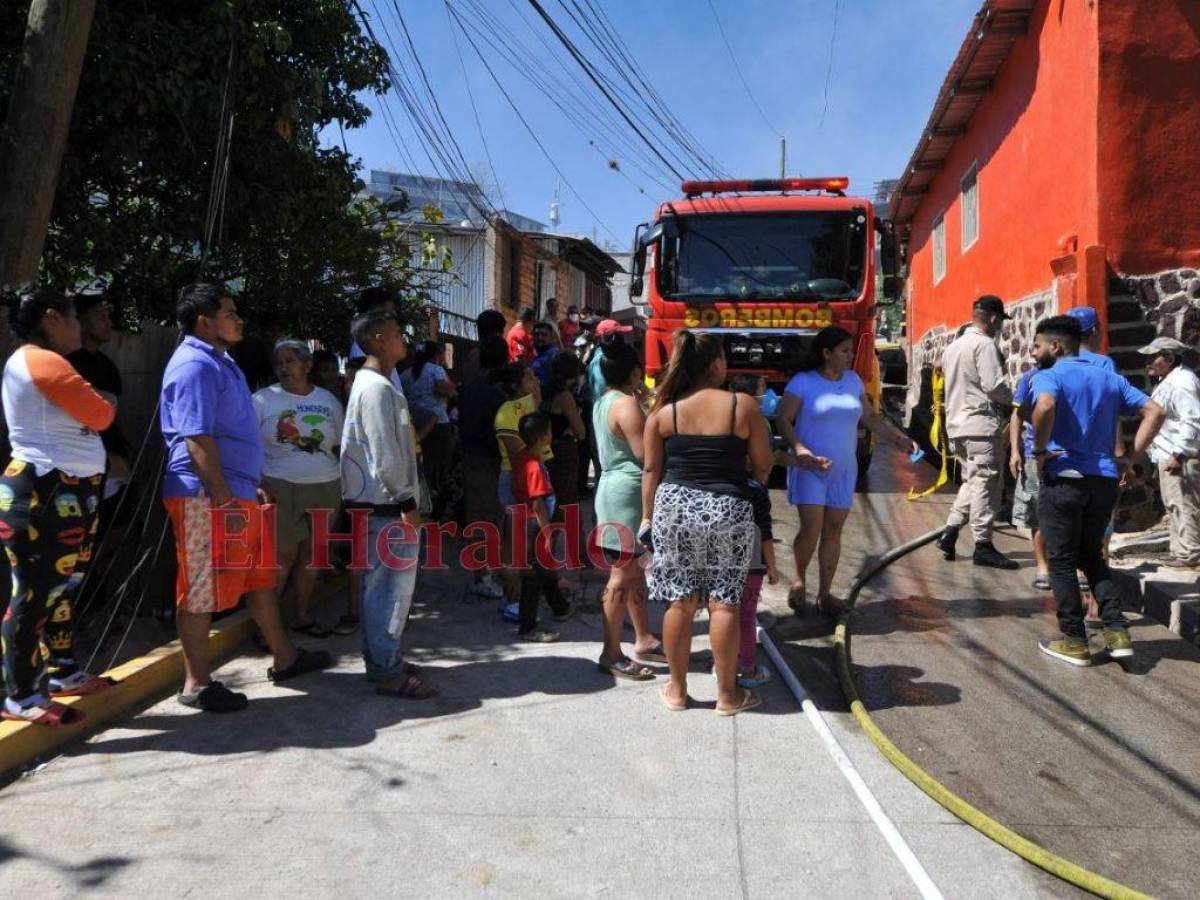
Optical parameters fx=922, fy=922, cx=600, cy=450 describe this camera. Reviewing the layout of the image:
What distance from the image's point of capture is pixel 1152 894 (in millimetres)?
2744

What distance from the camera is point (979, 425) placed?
6.87 meters

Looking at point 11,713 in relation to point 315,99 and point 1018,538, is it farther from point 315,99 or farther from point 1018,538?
point 1018,538

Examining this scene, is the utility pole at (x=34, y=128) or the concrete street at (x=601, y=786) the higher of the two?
the utility pole at (x=34, y=128)

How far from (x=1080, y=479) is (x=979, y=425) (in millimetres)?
2102

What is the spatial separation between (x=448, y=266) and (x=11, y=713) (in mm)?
6679

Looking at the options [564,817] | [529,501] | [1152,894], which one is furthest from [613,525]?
[1152,894]

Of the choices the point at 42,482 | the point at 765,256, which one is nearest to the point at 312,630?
the point at 42,482

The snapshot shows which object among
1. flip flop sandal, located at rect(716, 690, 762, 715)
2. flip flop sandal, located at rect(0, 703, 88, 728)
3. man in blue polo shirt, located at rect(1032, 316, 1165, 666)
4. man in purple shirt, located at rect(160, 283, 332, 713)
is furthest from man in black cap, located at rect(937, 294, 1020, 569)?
flip flop sandal, located at rect(0, 703, 88, 728)

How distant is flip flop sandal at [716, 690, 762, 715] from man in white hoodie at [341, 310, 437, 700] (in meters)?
1.37

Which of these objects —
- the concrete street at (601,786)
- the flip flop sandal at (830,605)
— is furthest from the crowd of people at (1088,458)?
the flip flop sandal at (830,605)

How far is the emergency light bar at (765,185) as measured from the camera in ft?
33.4

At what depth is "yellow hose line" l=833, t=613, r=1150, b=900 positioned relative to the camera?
2.71 m

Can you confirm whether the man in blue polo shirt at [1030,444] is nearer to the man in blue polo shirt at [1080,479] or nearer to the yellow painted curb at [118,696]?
the man in blue polo shirt at [1080,479]

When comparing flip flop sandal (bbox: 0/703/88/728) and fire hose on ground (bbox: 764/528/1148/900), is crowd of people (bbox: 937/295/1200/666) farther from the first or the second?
flip flop sandal (bbox: 0/703/88/728)
